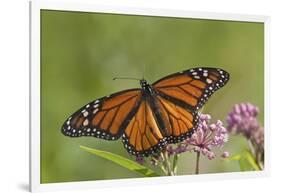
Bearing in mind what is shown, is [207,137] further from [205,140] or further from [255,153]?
[255,153]

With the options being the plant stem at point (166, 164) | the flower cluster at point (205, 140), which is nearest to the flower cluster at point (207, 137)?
the flower cluster at point (205, 140)

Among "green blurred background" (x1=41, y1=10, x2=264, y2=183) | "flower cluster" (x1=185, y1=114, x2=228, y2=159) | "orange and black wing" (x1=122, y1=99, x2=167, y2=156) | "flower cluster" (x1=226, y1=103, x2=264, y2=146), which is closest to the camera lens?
"green blurred background" (x1=41, y1=10, x2=264, y2=183)

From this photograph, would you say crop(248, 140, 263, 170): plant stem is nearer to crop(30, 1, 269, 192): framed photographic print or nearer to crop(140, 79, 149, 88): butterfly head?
crop(30, 1, 269, 192): framed photographic print

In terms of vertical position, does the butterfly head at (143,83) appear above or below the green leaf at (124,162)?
above

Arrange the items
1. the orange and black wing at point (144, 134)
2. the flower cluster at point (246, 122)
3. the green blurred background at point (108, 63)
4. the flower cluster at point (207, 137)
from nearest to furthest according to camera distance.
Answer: the green blurred background at point (108, 63) → the orange and black wing at point (144, 134) → the flower cluster at point (207, 137) → the flower cluster at point (246, 122)

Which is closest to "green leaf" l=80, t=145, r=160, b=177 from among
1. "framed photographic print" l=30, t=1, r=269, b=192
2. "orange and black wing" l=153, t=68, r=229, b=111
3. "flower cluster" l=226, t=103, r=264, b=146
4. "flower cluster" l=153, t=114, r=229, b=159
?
"framed photographic print" l=30, t=1, r=269, b=192

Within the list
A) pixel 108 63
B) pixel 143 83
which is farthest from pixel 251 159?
pixel 108 63

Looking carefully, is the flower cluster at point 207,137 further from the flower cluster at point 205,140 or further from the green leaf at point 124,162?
the green leaf at point 124,162
